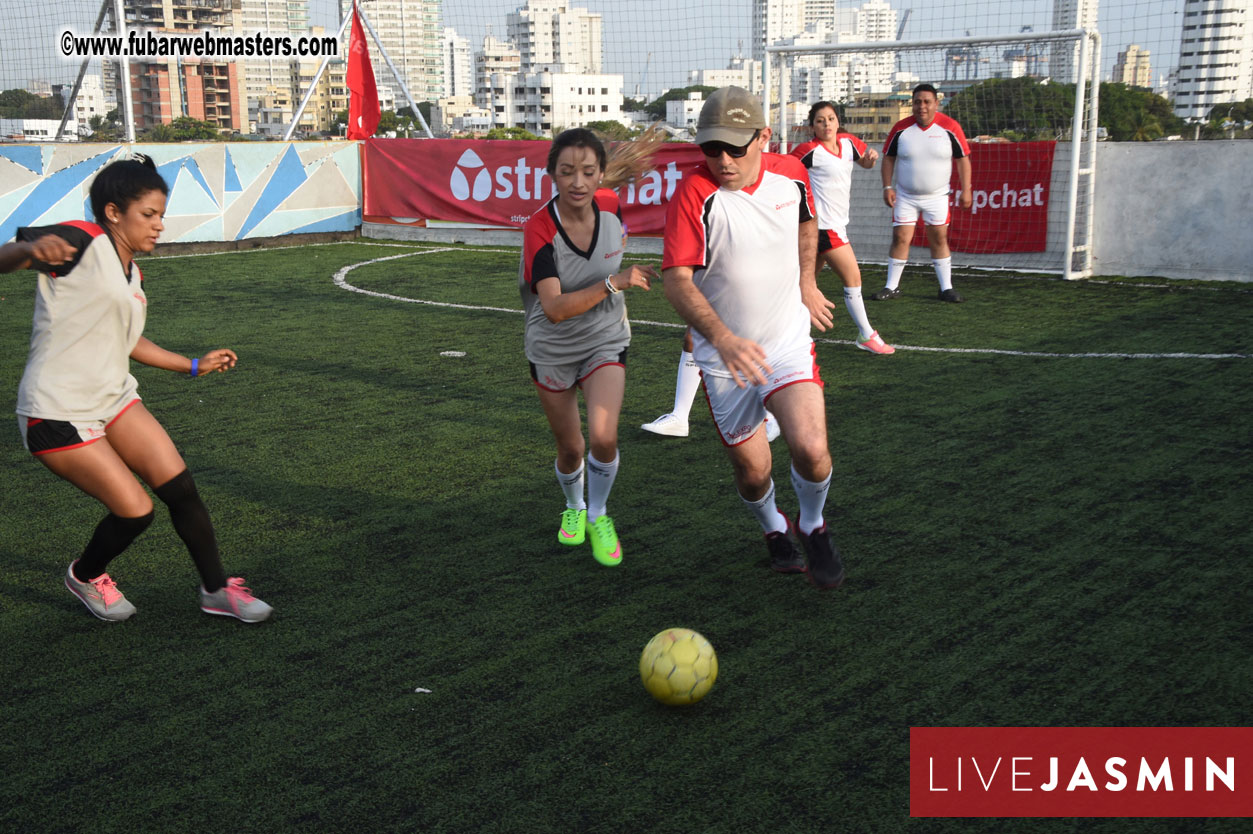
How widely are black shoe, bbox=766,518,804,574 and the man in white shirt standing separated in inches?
298

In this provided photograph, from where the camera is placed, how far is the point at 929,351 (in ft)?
30.7

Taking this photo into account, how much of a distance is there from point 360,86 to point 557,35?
18.1 meters

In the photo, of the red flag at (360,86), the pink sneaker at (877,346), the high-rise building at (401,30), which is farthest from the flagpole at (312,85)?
the pink sneaker at (877,346)

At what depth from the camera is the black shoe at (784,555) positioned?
4785mm

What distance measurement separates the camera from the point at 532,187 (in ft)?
57.3

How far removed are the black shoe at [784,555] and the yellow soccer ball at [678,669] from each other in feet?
3.78

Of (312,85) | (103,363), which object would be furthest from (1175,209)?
(312,85)

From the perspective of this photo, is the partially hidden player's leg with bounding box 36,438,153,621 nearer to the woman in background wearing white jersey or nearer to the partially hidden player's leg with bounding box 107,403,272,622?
the partially hidden player's leg with bounding box 107,403,272,622

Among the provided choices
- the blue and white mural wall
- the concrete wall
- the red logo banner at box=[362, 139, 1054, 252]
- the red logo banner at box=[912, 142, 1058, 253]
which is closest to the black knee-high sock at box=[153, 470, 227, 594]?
the red logo banner at box=[362, 139, 1054, 252]

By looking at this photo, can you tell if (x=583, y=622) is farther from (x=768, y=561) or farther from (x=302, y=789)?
(x=302, y=789)

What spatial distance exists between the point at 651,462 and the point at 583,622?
87.0 inches

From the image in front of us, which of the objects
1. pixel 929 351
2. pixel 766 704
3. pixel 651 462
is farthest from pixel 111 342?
pixel 929 351

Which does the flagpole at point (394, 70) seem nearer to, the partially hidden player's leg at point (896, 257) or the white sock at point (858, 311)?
the partially hidden player's leg at point (896, 257)

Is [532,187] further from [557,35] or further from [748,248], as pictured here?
[557,35]
